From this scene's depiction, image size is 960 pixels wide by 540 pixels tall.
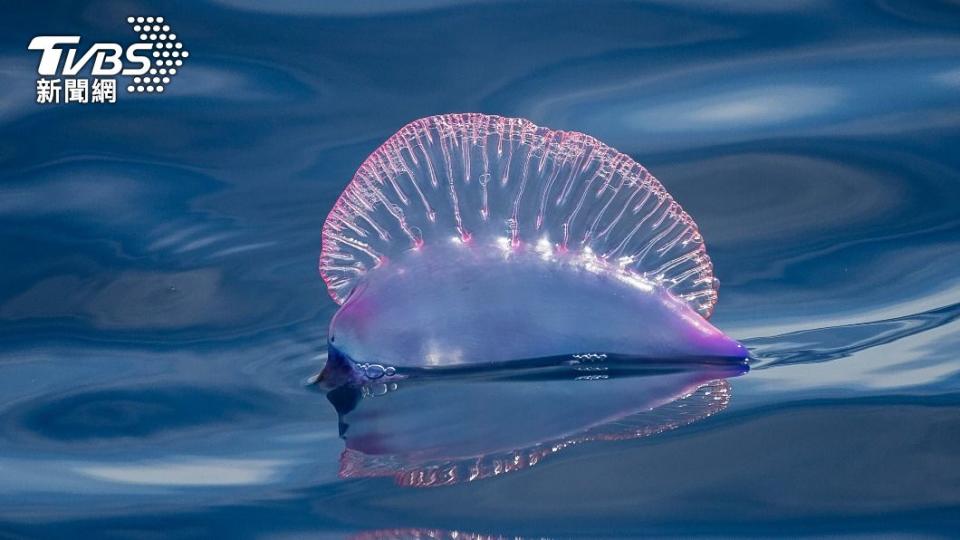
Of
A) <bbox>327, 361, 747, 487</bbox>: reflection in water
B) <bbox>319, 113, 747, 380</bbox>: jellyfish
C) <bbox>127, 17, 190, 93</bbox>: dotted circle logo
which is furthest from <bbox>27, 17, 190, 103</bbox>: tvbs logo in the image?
<bbox>327, 361, 747, 487</bbox>: reflection in water

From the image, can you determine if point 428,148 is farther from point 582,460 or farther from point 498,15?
point 498,15

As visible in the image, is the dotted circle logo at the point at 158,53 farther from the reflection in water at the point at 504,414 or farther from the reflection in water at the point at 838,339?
the reflection in water at the point at 838,339

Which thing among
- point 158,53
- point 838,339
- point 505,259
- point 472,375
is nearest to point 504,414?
point 472,375

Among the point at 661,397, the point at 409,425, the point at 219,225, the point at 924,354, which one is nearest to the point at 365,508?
the point at 409,425

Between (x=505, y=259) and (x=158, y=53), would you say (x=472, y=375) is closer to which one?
(x=505, y=259)

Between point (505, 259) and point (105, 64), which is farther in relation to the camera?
point (105, 64)

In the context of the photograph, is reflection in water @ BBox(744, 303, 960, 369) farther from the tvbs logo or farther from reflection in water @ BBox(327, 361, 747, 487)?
the tvbs logo
